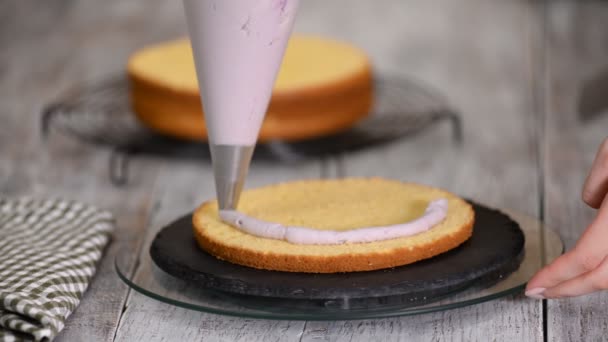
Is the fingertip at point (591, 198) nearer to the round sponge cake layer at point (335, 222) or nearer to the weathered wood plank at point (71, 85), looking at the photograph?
the round sponge cake layer at point (335, 222)

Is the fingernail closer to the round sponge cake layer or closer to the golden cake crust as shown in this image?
the round sponge cake layer

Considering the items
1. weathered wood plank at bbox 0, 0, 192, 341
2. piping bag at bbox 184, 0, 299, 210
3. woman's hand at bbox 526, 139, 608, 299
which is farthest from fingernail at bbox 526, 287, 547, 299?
weathered wood plank at bbox 0, 0, 192, 341

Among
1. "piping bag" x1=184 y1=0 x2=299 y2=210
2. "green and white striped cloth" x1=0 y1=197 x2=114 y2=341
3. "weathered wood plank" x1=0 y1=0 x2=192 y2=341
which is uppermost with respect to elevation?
"piping bag" x1=184 y1=0 x2=299 y2=210

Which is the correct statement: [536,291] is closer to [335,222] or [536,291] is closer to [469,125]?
[335,222]

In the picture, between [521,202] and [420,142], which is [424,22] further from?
[521,202]

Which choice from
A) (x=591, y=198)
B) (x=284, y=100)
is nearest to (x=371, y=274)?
(x=591, y=198)

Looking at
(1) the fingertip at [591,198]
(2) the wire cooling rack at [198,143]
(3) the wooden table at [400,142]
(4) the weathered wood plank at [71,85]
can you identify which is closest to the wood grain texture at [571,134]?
(3) the wooden table at [400,142]
